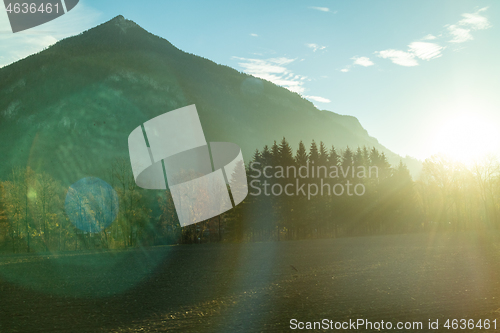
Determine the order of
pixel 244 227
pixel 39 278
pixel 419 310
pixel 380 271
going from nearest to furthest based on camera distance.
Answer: pixel 419 310 < pixel 380 271 < pixel 39 278 < pixel 244 227

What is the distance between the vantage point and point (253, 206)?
65562 millimetres

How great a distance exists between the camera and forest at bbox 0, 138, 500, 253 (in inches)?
2630

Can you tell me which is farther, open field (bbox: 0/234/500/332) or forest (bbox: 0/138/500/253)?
forest (bbox: 0/138/500/253)

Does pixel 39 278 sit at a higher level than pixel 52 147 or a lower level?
lower

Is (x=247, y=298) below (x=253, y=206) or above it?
below

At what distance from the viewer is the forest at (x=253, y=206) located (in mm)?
66812

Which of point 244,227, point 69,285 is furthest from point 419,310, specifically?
point 244,227

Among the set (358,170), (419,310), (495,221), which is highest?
(358,170)

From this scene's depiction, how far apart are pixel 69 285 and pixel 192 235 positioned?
49.8 metres

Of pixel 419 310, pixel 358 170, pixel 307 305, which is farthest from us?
pixel 358 170

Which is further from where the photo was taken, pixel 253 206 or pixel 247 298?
pixel 253 206

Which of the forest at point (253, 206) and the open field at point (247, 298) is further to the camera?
the forest at point (253, 206)

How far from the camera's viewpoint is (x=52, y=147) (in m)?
185

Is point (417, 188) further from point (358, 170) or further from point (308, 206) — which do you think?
point (308, 206)
